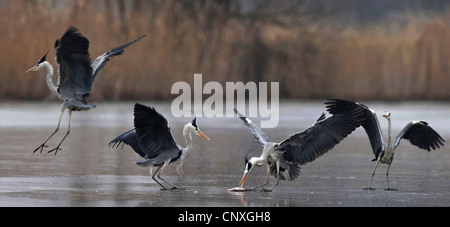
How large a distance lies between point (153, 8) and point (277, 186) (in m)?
18.8

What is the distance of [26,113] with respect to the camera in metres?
22.7

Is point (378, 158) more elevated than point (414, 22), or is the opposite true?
point (414, 22)

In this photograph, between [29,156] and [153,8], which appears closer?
[29,156]

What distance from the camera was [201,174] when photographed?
12.0 m

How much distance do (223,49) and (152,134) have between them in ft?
63.9

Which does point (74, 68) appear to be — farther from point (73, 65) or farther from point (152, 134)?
point (152, 134)

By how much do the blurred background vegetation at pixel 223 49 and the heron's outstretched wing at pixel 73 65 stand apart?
12.7 metres

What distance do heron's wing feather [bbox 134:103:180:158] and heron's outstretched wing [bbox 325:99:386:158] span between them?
1.82 meters

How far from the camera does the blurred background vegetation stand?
26.0 metres

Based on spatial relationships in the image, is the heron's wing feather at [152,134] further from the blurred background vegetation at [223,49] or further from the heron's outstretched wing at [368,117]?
the blurred background vegetation at [223,49]

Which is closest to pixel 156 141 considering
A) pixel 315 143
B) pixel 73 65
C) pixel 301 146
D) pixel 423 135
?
pixel 301 146

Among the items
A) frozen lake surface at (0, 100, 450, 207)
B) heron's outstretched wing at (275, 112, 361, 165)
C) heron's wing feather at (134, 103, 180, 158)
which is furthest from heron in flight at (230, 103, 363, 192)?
heron's wing feather at (134, 103, 180, 158)
